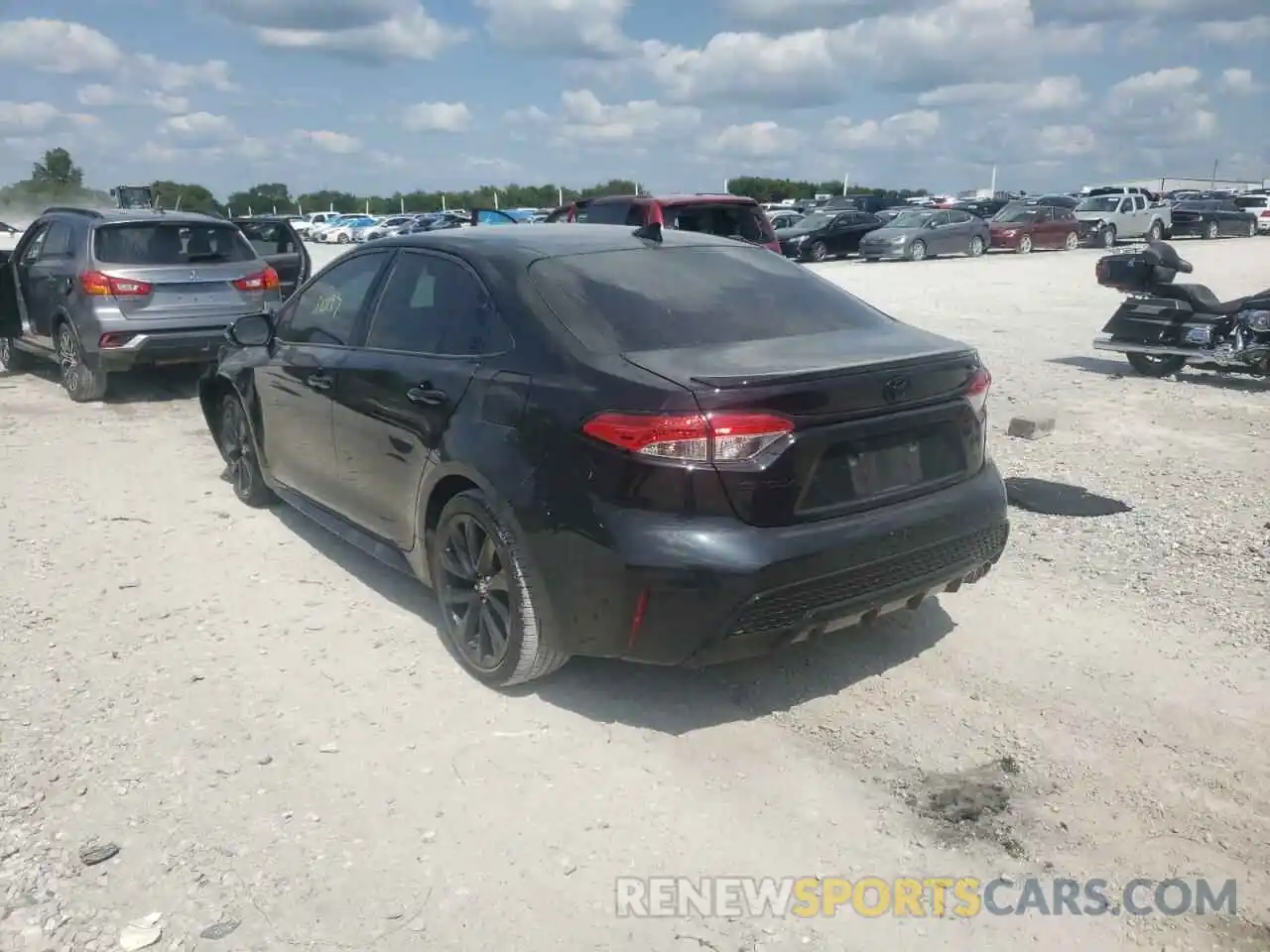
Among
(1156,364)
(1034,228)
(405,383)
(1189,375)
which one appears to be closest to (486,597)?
(405,383)

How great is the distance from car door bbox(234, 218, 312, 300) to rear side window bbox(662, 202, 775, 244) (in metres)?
5.25

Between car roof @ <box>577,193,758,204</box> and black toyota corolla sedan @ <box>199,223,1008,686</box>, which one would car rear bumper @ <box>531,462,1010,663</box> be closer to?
black toyota corolla sedan @ <box>199,223,1008,686</box>

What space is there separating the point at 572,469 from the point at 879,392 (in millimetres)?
1059

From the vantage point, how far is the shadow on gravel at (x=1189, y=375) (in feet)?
31.8

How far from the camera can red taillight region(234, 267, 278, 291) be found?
9.73 meters

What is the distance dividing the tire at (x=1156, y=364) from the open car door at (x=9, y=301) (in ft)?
37.6

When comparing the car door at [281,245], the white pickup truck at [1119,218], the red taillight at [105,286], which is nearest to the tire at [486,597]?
the red taillight at [105,286]

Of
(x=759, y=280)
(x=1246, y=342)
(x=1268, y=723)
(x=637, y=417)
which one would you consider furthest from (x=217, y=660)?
(x=1246, y=342)

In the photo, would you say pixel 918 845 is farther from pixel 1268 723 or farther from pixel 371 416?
pixel 371 416

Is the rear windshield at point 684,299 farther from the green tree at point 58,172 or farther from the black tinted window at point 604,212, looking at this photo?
the green tree at point 58,172

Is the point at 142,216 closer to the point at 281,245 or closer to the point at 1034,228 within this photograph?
the point at 281,245

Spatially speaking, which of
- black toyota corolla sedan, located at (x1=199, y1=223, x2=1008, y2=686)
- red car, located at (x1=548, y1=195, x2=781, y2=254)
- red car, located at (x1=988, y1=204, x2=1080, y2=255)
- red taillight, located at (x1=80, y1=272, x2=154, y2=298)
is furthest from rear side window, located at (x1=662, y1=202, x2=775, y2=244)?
red car, located at (x1=988, y1=204, x2=1080, y2=255)

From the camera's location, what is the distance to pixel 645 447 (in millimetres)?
3240

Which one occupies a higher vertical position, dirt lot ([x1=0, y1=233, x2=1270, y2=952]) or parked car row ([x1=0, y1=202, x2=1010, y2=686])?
parked car row ([x1=0, y1=202, x2=1010, y2=686])
